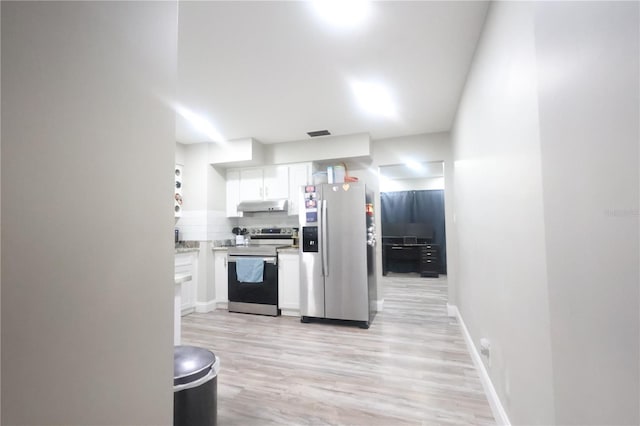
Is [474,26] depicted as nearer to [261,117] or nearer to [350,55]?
[350,55]

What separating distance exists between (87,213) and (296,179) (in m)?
3.63

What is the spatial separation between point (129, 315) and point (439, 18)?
7.10 ft

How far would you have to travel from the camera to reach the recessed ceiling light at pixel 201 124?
318cm

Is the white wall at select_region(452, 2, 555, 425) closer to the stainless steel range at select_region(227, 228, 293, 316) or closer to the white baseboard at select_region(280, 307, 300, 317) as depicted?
the white baseboard at select_region(280, 307, 300, 317)

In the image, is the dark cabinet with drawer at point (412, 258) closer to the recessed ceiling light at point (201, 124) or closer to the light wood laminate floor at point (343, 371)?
the light wood laminate floor at point (343, 371)

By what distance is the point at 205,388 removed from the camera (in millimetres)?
1449

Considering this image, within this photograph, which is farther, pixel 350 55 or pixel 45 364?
pixel 350 55

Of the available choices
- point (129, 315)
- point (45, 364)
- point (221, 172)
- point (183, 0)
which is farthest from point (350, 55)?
point (221, 172)

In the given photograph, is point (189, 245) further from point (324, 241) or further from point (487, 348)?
point (487, 348)

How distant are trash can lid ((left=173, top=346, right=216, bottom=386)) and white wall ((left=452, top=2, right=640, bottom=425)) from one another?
1451 millimetres

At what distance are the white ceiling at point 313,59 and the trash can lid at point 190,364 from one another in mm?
1882

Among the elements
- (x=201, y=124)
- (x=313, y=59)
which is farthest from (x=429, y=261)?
(x=313, y=59)

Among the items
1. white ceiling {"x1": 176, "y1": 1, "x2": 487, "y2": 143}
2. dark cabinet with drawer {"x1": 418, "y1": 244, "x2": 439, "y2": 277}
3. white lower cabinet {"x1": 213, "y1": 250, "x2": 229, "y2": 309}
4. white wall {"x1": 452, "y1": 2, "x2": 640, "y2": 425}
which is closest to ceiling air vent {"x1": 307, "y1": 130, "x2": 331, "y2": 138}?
white ceiling {"x1": 176, "y1": 1, "x2": 487, "y2": 143}

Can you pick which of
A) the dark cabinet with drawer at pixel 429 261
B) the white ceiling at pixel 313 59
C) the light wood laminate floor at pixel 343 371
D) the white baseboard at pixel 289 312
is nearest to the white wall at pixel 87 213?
the white ceiling at pixel 313 59
